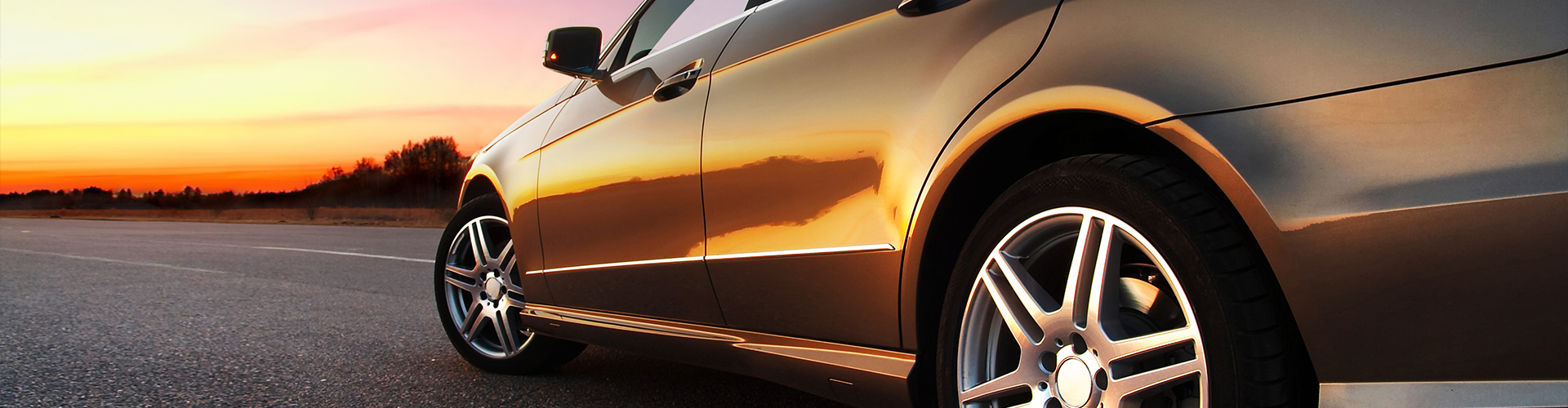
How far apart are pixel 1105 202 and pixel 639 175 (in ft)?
4.83

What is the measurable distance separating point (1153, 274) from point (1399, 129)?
19.3 inches

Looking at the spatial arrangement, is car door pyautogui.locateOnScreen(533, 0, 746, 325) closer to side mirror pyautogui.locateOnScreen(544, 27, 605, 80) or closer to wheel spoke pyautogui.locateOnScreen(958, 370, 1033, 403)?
side mirror pyautogui.locateOnScreen(544, 27, 605, 80)

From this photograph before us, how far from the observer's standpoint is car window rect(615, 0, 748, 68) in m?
2.71

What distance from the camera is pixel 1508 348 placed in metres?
1.08

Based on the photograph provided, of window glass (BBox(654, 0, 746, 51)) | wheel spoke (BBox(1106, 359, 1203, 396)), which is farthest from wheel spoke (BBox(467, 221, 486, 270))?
wheel spoke (BBox(1106, 359, 1203, 396))

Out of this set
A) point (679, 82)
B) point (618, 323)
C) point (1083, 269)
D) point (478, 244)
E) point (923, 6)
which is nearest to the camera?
point (1083, 269)

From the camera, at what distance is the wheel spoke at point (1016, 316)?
162 centimetres

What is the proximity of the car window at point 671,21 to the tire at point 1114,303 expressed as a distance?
1.18 m

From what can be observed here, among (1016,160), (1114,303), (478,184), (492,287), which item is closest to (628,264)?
(492,287)

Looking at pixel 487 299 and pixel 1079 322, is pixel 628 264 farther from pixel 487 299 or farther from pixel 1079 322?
pixel 1079 322

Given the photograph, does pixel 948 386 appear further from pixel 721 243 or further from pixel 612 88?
pixel 612 88

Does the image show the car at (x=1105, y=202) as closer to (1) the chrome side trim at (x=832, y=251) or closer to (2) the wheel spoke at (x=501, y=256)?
(1) the chrome side trim at (x=832, y=251)

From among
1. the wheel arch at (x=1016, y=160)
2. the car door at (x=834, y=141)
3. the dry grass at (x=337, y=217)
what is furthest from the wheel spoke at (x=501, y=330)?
the dry grass at (x=337, y=217)

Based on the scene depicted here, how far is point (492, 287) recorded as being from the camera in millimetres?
3658
